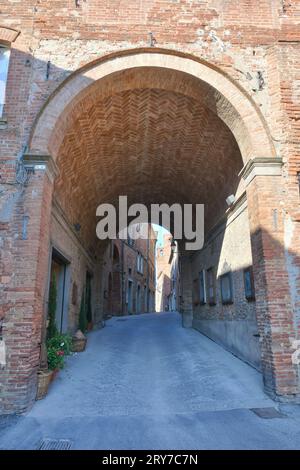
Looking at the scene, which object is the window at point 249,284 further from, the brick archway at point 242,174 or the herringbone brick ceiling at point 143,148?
the herringbone brick ceiling at point 143,148

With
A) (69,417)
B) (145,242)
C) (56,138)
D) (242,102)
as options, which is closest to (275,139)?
(242,102)

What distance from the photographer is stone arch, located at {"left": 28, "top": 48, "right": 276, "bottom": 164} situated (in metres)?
5.86

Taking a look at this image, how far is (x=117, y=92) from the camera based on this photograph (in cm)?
668

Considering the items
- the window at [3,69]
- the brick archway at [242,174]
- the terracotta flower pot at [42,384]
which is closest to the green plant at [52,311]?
the brick archway at [242,174]

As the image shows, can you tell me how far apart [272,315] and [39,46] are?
22.0 feet

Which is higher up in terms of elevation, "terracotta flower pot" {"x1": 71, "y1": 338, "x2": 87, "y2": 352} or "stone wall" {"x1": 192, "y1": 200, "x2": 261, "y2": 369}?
"stone wall" {"x1": 192, "y1": 200, "x2": 261, "y2": 369}

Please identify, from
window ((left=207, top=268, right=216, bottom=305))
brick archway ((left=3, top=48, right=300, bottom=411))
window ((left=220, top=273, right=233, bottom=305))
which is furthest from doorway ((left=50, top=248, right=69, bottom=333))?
window ((left=207, top=268, right=216, bottom=305))

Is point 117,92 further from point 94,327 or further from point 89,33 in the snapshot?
point 94,327

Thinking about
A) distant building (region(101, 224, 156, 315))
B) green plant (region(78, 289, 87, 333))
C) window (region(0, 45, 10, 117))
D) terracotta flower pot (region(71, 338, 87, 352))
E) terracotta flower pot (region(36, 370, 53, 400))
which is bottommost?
terracotta flower pot (region(36, 370, 53, 400))

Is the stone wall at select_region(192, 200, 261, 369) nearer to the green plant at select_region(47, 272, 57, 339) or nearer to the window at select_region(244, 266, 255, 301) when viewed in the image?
the window at select_region(244, 266, 255, 301)

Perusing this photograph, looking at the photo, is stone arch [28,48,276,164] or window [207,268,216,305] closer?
stone arch [28,48,276,164]

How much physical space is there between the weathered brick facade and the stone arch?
2cm

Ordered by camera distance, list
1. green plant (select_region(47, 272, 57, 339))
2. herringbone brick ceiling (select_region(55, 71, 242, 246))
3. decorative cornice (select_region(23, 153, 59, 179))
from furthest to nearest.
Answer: green plant (select_region(47, 272, 57, 339)) < herringbone brick ceiling (select_region(55, 71, 242, 246)) < decorative cornice (select_region(23, 153, 59, 179))

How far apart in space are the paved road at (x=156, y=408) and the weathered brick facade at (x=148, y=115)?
64 centimetres
